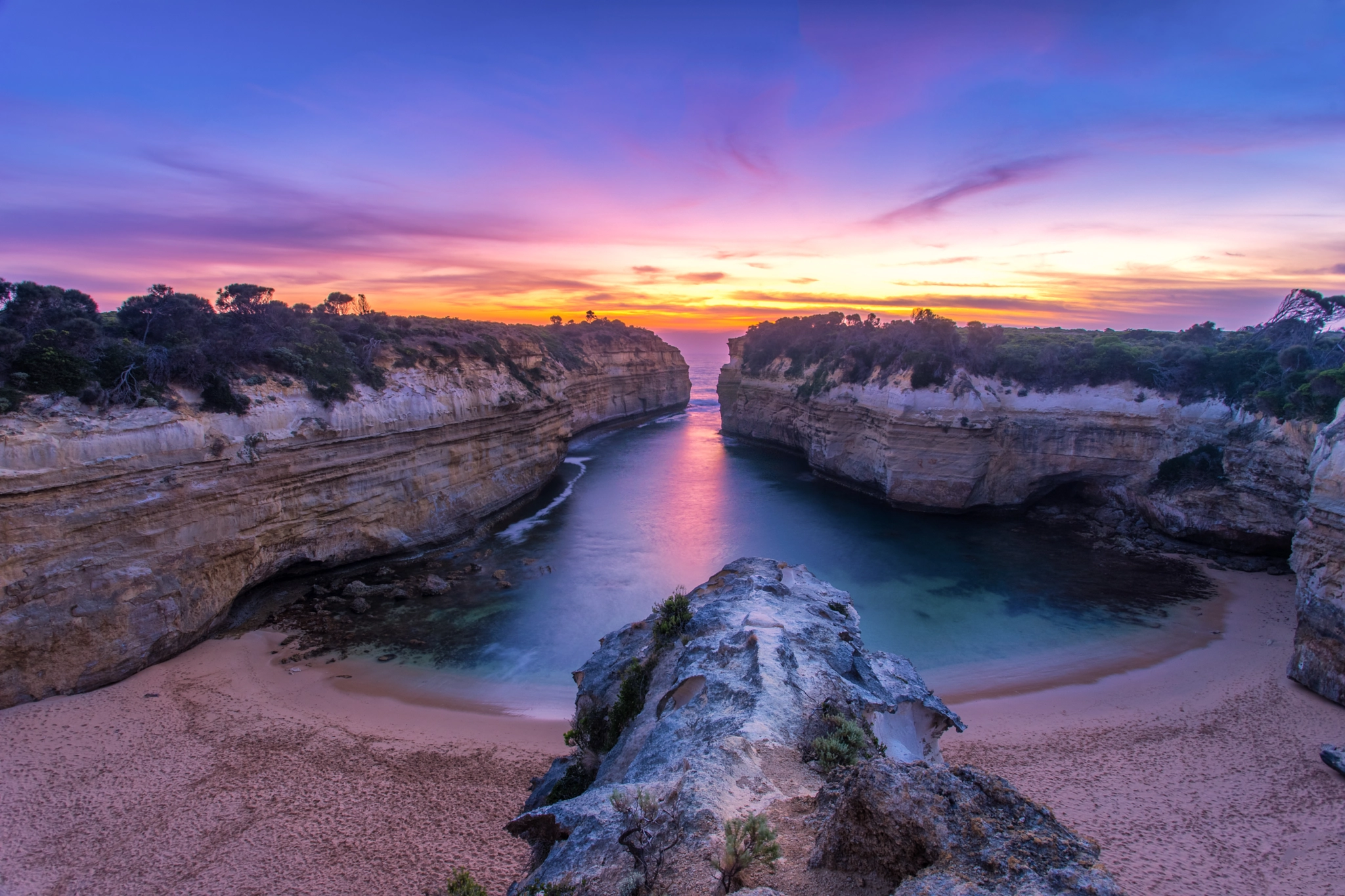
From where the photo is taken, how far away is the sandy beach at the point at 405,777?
8125mm

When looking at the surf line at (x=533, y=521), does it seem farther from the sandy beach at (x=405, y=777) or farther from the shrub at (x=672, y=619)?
the shrub at (x=672, y=619)

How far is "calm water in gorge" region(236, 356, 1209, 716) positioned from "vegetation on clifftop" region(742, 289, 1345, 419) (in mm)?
6235

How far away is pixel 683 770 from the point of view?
604 cm

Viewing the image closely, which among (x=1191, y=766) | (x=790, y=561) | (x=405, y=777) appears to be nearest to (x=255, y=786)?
(x=405, y=777)

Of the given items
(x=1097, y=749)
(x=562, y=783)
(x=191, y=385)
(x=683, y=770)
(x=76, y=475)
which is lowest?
(x=1097, y=749)

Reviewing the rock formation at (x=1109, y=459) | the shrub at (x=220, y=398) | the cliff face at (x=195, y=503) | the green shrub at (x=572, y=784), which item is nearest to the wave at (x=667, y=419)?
the rock formation at (x=1109, y=459)

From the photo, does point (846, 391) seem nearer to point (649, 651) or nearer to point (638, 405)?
point (649, 651)

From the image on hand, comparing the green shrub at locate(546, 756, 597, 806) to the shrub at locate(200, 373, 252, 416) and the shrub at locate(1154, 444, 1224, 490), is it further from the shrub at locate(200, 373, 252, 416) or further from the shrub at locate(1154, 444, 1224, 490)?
the shrub at locate(1154, 444, 1224, 490)

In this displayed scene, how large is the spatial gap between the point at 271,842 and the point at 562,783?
4.32 meters

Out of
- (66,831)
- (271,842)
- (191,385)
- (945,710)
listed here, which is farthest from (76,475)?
(945,710)

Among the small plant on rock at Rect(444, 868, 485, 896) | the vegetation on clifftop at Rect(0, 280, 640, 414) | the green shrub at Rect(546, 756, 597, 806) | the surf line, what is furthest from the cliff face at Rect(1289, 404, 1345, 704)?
the vegetation on clifftop at Rect(0, 280, 640, 414)

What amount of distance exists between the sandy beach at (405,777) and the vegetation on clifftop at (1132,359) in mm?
11313

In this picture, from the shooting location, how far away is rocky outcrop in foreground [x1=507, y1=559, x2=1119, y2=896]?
441 cm

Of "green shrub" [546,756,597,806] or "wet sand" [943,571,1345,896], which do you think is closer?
"green shrub" [546,756,597,806]
